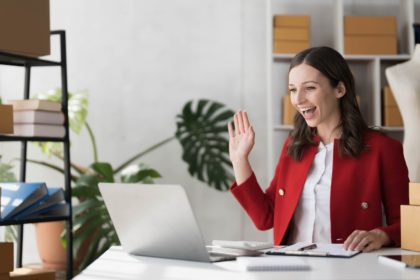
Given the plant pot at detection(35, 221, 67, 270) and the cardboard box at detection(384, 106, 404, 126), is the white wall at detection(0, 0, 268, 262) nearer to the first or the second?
the plant pot at detection(35, 221, 67, 270)

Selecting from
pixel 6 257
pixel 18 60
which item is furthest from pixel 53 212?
pixel 18 60

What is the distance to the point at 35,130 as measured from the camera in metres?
3.69

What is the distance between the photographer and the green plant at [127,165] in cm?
439

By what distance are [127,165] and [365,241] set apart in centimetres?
317

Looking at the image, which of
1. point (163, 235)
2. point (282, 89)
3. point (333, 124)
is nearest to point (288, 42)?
point (282, 89)

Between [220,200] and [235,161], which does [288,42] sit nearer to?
[220,200]

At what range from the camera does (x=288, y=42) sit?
4758 millimetres

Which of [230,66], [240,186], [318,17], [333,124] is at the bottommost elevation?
[240,186]

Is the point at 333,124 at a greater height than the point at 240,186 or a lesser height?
greater

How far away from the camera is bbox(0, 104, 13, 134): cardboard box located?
3338 millimetres

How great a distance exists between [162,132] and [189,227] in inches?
133

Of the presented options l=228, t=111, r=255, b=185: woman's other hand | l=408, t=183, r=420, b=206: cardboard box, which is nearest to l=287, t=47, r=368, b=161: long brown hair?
l=228, t=111, r=255, b=185: woman's other hand

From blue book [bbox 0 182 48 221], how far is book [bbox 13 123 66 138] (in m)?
0.27

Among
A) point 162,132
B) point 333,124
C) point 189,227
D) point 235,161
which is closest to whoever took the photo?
point 189,227
